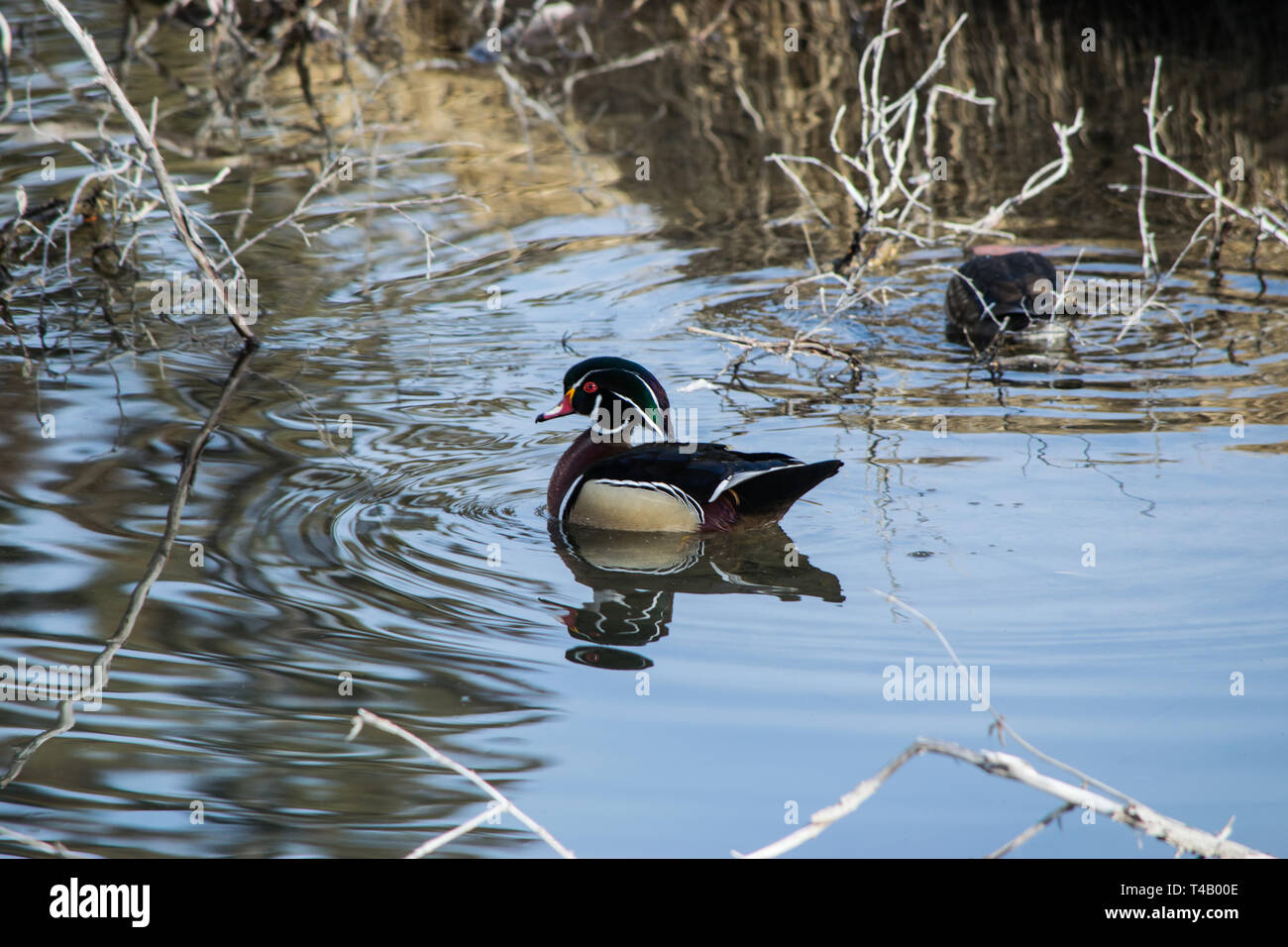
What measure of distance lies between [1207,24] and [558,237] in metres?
9.81

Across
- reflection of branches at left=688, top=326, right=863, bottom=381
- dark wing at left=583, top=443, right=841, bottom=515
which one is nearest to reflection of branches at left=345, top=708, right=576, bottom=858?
dark wing at left=583, top=443, right=841, bottom=515

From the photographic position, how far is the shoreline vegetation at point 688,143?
9.20 metres

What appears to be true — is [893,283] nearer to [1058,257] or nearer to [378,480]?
[1058,257]

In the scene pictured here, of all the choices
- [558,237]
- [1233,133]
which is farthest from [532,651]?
[1233,133]

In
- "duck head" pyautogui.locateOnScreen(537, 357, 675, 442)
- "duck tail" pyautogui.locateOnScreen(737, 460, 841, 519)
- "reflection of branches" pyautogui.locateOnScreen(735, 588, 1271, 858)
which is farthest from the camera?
"duck head" pyautogui.locateOnScreen(537, 357, 675, 442)

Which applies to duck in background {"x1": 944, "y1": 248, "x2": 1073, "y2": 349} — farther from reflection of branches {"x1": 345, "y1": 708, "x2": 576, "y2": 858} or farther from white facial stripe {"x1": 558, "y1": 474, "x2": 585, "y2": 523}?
reflection of branches {"x1": 345, "y1": 708, "x2": 576, "y2": 858}

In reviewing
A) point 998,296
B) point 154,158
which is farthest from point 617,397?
point 998,296

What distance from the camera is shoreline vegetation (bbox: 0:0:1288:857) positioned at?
30.2 ft

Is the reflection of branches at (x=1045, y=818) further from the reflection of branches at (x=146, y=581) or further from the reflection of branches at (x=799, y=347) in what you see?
the reflection of branches at (x=799, y=347)

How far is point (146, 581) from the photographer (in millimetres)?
6133

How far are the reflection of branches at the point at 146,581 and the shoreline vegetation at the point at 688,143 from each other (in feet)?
0.06

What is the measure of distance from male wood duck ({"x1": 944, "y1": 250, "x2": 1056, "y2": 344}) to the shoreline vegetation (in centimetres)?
29

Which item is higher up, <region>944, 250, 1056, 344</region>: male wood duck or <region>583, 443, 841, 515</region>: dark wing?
<region>944, 250, 1056, 344</region>: male wood duck
